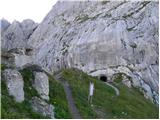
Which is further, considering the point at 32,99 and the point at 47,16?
the point at 47,16

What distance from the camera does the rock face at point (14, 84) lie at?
33031 millimetres

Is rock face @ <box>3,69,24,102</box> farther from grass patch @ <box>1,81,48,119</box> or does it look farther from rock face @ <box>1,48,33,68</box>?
rock face @ <box>1,48,33,68</box>

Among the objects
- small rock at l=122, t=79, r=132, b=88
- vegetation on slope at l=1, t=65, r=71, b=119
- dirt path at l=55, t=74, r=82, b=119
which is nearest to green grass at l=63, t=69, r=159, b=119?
dirt path at l=55, t=74, r=82, b=119

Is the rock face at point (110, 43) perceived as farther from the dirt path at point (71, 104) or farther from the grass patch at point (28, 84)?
the grass patch at point (28, 84)

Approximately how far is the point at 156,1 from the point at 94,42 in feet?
83.9

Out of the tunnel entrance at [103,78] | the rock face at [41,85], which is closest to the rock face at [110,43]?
the tunnel entrance at [103,78]

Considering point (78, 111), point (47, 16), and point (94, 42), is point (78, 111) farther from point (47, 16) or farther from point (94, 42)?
point (47, 16)

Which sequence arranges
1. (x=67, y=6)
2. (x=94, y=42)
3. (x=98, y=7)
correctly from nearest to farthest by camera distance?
(x=94, y=42) < (x=98, y=7) < (x=67, y=6)

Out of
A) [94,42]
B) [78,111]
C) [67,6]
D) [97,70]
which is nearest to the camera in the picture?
[78,111]

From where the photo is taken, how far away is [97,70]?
356 feet

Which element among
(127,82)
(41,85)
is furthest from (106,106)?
(127,82)

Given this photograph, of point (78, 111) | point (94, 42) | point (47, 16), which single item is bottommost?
Answer: point (78, 111)

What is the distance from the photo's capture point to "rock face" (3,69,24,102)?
108 feet

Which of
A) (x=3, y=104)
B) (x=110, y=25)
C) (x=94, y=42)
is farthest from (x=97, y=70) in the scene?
(x=3, y=104)
